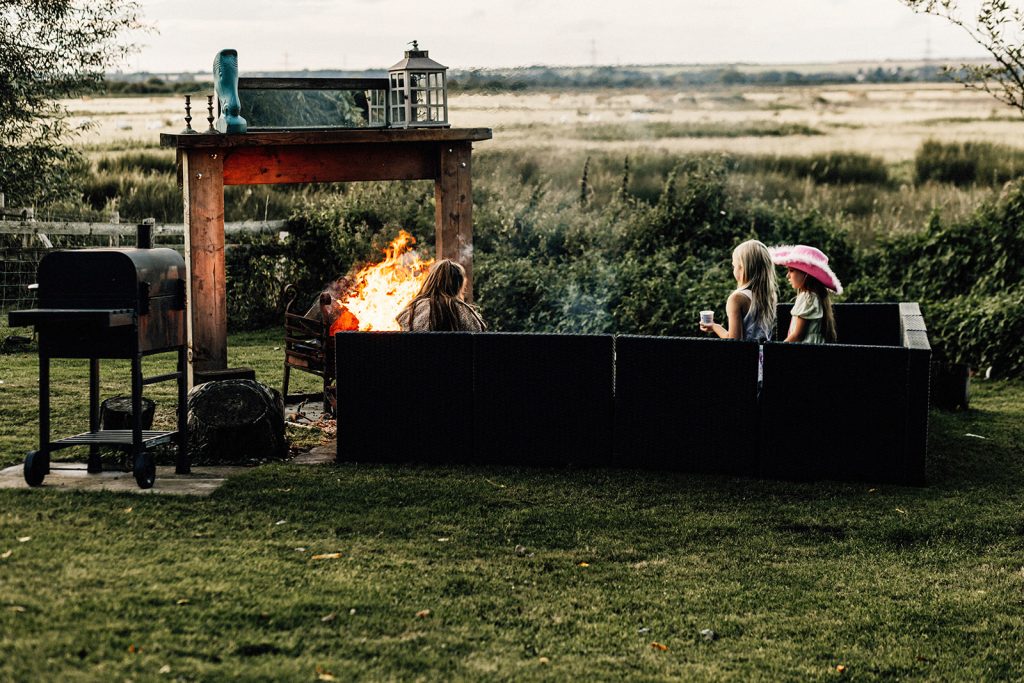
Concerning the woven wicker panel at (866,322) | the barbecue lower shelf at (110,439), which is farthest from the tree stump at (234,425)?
the woven wicker panel at (866,322)

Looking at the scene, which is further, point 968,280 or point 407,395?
point 968,280

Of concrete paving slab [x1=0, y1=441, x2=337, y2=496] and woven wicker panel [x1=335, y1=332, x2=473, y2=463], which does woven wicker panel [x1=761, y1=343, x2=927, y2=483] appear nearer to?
woven wicker panel [x1=335, y1=332, x2=473, y2=463]

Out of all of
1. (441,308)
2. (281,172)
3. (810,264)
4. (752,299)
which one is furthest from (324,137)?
(810,264)

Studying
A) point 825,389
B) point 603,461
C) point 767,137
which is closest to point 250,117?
point 603,461

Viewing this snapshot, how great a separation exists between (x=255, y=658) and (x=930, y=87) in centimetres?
3169

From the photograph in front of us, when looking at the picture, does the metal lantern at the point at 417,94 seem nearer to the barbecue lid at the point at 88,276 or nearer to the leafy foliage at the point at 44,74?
the barbecue lid at the point at 88,276

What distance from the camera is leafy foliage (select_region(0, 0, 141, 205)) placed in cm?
1430

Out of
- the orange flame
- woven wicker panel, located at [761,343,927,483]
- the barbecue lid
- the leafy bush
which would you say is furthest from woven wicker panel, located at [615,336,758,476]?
the leafy bush

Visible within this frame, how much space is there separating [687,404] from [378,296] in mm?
2631

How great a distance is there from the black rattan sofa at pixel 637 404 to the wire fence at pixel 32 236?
6.97 meters

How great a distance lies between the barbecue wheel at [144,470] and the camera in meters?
6.36

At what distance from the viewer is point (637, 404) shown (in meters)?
6.99

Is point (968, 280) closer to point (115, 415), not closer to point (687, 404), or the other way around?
point (687, 404)

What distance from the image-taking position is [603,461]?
7.06 meters
